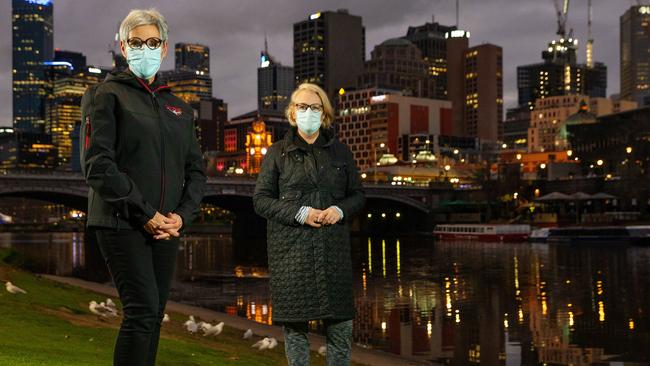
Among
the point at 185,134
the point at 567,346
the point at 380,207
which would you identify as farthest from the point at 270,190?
the point at 380,207

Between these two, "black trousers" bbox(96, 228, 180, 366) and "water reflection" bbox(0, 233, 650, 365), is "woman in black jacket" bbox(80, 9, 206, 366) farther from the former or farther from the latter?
"water reflection" bbox(0, 233, 650, 365)

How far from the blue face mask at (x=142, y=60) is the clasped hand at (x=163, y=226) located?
118 cm

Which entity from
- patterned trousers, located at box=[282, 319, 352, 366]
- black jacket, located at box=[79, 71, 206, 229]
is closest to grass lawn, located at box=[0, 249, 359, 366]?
patterned trousers, located at box=[282, 319, 352, 366]

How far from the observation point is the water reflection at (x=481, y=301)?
19.5 m

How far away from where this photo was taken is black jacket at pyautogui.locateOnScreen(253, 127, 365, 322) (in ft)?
25.4

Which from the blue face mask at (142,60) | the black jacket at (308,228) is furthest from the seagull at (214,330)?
the blue face mask at (142,60)

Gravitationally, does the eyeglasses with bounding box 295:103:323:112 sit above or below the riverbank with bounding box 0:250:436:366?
above

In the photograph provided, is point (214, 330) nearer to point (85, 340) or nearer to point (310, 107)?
point (85, 340)

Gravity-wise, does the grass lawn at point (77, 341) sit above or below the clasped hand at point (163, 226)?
below

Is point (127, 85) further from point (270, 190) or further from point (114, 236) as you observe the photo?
point (270, 190)

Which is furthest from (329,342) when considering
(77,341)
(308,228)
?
(77,341)

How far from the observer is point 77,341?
12156mm

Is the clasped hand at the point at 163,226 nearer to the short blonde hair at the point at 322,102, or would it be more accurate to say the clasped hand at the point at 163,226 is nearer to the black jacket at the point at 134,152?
the black jacket at the point at 134,152

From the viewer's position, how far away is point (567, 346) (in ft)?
64.2
